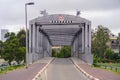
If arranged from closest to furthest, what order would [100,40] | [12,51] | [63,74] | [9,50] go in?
[63,74], [9,50], [12,51], [100,40]

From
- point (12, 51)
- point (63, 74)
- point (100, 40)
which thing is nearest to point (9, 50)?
point (12, 51)

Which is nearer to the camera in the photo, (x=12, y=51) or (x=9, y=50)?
(x=9, y=50)

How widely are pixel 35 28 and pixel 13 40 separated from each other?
14.0ft

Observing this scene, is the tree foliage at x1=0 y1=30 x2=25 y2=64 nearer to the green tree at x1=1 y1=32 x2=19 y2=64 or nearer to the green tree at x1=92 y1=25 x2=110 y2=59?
the green tree at x1=1 y1=32 x2=19 y2=64

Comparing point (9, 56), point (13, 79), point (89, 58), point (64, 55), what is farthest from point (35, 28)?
point (64, 55)

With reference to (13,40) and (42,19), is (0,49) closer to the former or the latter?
(13,40)

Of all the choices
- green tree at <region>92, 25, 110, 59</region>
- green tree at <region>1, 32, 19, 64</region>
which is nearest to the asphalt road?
green tree at <region>1, 32, 19, 64</region>

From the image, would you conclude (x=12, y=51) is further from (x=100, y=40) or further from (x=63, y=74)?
(x=100, y=40)

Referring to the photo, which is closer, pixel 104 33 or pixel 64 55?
pixel 104 33

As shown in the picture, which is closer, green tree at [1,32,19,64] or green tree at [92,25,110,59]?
green tree at [1,32,19,64]

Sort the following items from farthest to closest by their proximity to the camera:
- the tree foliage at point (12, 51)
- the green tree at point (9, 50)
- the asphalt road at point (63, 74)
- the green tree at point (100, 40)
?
the green tree at point (100, 40) < the tree foliage at point (12, 51) < the green tree at point (9, 50) < the asphalt road at point (63, 74)

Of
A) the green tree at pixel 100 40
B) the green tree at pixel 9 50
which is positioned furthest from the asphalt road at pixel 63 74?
the green tree at pixel 100 40

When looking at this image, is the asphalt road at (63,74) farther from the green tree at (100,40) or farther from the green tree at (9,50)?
the green tree at (100,40)

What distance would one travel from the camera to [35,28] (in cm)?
6394
